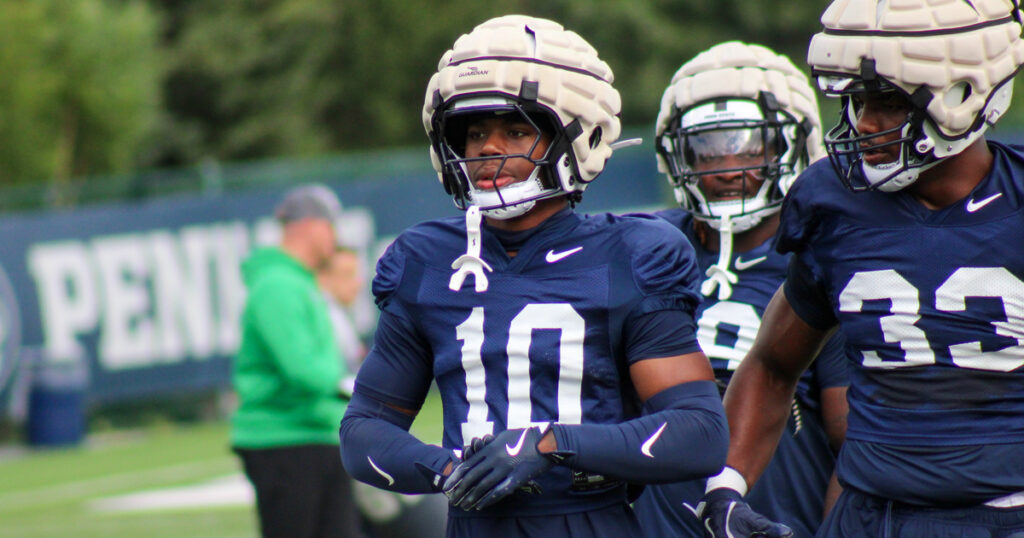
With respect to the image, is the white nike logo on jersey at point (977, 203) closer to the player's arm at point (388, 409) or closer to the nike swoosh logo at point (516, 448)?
the nike swoosh logo at point (516, 448)

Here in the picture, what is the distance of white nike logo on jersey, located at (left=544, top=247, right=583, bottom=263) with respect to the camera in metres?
2.99

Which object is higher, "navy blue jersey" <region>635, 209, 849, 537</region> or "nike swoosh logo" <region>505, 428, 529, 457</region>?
"nike swoosh logo" <region>505, 428, 529, 457</region>

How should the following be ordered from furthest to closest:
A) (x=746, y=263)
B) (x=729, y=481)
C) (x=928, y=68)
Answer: (x=746, y=263) < (x=729, y=481) < (x=928, y=68)

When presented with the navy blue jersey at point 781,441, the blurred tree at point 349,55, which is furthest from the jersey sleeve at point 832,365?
the blurred tree at point 349,55

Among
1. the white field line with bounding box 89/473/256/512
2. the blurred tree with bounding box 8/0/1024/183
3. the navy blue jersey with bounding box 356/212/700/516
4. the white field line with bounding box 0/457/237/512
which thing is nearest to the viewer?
the navy blue jersey with bounding box 356/212/700/516

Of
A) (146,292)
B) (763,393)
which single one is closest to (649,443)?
(763,393)

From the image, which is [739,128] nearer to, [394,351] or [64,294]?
[394,351]

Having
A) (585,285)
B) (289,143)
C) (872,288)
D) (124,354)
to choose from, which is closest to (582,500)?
(585,285)

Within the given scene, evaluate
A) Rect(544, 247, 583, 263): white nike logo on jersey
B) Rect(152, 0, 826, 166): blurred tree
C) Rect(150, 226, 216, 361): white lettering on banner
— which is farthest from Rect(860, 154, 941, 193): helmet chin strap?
Rect(152, 0, 826, 166): blurred tree

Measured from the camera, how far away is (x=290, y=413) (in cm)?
604

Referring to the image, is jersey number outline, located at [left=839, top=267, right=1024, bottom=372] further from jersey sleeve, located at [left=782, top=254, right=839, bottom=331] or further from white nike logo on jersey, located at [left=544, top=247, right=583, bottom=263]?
white nike logo on jersey, located at [left=544, top=247, right=583, bottom=263]

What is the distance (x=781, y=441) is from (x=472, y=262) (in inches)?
49.1

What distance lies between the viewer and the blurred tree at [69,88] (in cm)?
1700

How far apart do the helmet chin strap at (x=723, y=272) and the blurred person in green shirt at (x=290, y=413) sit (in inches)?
95.9
